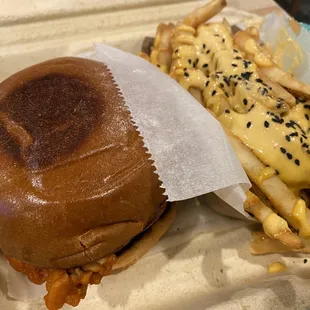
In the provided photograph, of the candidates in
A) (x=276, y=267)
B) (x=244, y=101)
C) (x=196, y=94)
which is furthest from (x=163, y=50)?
(x=276, y=267)

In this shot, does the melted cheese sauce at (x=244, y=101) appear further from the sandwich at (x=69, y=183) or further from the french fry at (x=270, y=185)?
the sandwich at (x=69, y=183)

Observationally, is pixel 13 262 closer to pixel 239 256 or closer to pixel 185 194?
pixel 185 194

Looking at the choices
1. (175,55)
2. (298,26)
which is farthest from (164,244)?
(298,26)

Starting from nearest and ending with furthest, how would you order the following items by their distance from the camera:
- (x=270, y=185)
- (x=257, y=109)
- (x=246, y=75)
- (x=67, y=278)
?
1. (x=67, y=278)
2. (x=270, y=185)
3. (x=257, y=109)
4. (x=246, y=75)

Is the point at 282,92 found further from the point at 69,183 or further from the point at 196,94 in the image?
the point at 69,183

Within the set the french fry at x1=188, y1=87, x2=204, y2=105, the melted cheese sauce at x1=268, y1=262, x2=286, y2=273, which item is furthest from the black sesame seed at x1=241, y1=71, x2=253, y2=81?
the melted cheese sauce at x1=268, y1=262, x2=286, y2=273
